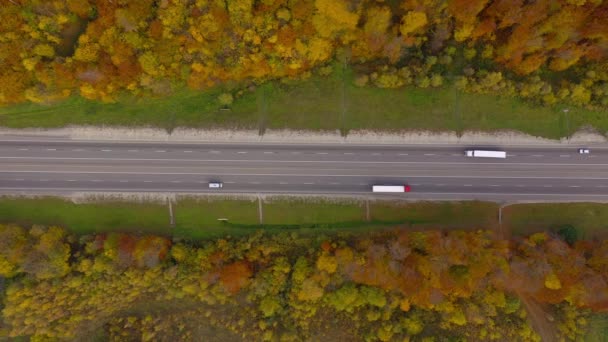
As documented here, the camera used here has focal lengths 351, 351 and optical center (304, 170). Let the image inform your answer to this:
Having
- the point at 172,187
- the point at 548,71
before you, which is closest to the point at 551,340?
the point at 548,71

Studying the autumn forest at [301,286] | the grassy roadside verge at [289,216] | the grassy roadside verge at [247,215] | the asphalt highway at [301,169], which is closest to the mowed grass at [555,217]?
the grassy roadside verge at [289,216]

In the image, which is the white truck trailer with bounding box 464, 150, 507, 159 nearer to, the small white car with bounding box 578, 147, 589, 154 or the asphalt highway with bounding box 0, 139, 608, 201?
the asphalt highway with bounding box 0, 139, 608, 201

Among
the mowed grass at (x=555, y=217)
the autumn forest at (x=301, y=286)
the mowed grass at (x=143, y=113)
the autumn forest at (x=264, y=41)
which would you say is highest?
the autumn forest at (x=264, y=41)

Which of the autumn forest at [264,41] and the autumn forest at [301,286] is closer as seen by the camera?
the autumn forest at [264,41]

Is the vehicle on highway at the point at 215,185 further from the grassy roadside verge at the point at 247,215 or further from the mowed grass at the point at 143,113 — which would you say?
the mowed grass at the point at 143,113

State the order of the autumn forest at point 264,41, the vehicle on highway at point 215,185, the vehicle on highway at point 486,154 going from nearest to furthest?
the autumn forest at point 264,41
the vehicle on highway at point 486,154
the vehicle on highway at point 215,185

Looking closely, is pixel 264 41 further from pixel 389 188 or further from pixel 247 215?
pixel 389 188

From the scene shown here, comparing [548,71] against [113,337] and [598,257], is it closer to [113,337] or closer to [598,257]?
[598,257]
